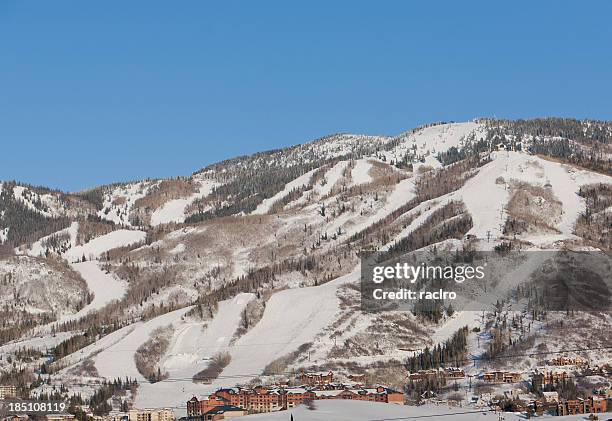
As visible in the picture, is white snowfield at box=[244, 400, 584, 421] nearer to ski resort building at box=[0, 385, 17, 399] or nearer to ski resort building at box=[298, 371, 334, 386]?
ski resort building at box=[298, 371, 334, 386]

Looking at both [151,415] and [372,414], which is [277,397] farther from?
[372,414]

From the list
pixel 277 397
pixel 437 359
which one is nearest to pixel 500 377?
pixel 437 359

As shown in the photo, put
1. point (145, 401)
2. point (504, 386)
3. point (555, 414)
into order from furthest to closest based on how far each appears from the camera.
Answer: point (145, 401)
point (504, 386)
point (555, 414)

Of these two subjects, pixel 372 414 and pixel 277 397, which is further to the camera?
pixel 277 397

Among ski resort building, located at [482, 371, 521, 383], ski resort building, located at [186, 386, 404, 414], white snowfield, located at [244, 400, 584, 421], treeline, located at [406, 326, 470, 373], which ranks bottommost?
white snowfield, located at [244, 400, 584, 421]

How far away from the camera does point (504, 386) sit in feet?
564

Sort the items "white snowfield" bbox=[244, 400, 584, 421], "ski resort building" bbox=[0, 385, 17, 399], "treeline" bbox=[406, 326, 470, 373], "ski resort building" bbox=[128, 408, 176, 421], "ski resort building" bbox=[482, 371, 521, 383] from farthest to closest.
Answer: "treeline" bbox=[406, 326, 470, 373]
"ski resort building" bbox=[0, 385, 17, 399]
"ski resort building" bbox=[482, 371, 521, 383]
"ski resort building" bbox=[128, 408, 176, 421]
"white snowfield" bbox=[244, 400, 584, 421]

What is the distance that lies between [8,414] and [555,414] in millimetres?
69812

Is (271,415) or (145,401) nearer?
(271,415)

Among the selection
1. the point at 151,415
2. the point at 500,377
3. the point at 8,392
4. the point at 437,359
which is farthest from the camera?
the point at 437,359

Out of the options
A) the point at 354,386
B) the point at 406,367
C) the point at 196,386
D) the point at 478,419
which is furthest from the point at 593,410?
the point at 196,386

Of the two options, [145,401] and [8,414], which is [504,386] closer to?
[145,401]

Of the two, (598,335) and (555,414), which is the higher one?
(598,335)

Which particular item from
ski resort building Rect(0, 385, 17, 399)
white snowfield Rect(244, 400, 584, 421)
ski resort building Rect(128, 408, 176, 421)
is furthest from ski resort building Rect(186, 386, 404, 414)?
ski resort building Rect(0, 385, 17, 399)
